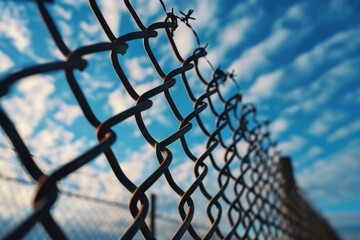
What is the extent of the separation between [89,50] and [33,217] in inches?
13.6

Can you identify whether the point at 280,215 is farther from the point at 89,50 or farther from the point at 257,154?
the point at 89,50

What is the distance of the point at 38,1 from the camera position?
559 mm

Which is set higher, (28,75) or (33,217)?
(28,75)

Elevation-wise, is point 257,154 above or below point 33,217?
above

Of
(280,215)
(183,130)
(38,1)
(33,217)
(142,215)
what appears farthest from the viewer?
(280,215)

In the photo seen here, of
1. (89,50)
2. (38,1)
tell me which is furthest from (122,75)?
(38,1)

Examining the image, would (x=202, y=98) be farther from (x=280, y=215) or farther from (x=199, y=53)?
(x=280, y=215)

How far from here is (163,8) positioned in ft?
3.46

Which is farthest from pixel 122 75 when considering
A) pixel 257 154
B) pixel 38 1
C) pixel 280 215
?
pixel 280 215

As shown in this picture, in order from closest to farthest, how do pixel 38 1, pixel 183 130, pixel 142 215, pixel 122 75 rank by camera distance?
pixel 38 1
pixel 142 215
pixel 122 75
pixel 183 130

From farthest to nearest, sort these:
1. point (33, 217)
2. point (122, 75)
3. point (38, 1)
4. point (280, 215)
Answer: point (280, 215) → point (122, 75) → point (38, 1) → point (33, 217)

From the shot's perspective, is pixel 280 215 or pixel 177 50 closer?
pixel 177 50

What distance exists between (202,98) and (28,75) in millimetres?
835

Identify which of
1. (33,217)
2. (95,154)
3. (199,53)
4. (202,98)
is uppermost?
(199,53)
